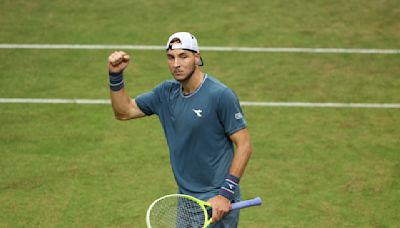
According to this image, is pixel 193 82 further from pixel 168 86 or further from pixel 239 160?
pixel 239 160

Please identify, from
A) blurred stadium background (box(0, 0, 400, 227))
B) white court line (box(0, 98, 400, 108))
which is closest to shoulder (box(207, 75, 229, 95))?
blurred stadium background (box(0, 0, 400, 227))

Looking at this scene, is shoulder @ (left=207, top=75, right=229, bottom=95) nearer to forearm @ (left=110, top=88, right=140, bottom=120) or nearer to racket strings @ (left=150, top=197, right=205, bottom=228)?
forearm @ (left=110, top=88, right=140, bottom=120)

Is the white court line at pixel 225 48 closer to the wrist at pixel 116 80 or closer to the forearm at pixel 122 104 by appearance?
the forearm at pixel 122 104

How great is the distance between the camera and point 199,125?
7199 millimetres

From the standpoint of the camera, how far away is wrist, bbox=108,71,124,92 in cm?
745

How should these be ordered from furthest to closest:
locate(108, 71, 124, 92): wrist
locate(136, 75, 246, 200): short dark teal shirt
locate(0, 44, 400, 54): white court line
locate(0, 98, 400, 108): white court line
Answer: locate(0, 44, 400, 54): white court line → locate(0, 98, 400, 108): white court line → locate(108, 71, 124, 92): wrist → locate(136, 75, 246, 200): short dark teal shirt

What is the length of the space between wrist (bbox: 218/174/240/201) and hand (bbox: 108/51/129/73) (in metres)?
1.42

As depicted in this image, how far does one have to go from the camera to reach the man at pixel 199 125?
7082 mm

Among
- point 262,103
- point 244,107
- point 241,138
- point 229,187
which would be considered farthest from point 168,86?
point 262,103

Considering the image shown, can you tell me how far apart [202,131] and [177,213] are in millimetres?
794

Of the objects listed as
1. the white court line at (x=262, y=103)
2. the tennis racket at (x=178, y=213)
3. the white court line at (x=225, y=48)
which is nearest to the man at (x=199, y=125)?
the tennis racket at (x=178, y=213)

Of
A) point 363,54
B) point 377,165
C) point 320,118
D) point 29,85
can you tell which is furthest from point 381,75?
point 29,85

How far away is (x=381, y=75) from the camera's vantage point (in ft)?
46.8

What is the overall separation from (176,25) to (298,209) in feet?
23.7
